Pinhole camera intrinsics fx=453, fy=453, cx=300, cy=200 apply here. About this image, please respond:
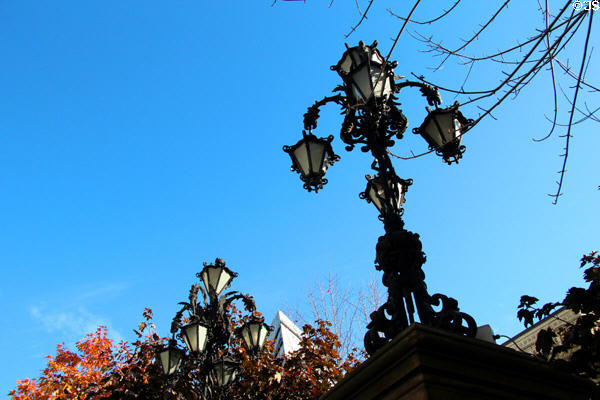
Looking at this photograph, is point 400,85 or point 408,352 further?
point 400,85

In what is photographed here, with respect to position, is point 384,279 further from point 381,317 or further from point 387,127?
point 387,127

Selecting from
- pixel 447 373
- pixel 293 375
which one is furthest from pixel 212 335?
pixel 447 373

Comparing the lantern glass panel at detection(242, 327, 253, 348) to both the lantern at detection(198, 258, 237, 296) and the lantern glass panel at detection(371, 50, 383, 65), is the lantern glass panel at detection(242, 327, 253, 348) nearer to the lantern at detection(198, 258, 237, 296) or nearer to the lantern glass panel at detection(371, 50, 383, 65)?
the lantern at detection(198, 258, 237, 296)

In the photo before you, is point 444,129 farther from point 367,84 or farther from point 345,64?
point 345,64

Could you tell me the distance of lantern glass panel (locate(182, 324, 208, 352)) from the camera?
766 centimetres

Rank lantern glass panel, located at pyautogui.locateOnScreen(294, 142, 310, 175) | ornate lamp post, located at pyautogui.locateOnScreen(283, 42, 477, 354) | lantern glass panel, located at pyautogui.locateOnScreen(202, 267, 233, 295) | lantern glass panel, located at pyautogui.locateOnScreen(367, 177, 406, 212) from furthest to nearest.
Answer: lantern glass panel, located at pyautogui.locateOnScreen(202, 267, 233, 295)
lantern glass panel, located at pyautogui.locateOnScreen(294, 142, 310, 175)
lantern glass panel, located at pyautogui.locateOnScreen(367, 177, 406, 212)
ornate lamp post, located at pyautogui.locateOnScreen(283, 42, 477, 354)

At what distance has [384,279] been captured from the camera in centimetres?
356

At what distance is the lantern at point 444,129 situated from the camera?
15.0 feet

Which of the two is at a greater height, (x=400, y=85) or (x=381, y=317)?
(x=400, y=85)

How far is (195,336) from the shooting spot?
7.73 m

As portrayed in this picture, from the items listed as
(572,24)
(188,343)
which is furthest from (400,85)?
(188,343)

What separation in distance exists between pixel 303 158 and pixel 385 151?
934 mm

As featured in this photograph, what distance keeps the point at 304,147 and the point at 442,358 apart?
312 centimetres

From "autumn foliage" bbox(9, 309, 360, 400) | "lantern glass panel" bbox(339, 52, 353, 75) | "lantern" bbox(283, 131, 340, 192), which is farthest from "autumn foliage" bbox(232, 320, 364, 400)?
"lantern glass panel" bbox(339, 52, 353, 75)
